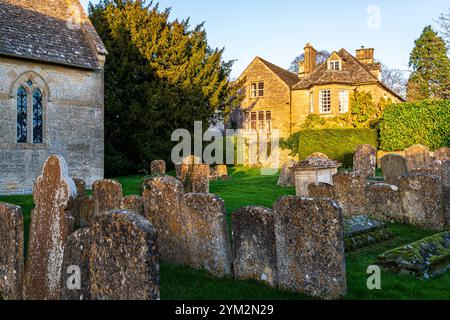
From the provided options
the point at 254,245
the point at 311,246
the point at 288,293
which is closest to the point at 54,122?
the point at 254,245

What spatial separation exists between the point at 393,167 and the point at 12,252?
12200 mm

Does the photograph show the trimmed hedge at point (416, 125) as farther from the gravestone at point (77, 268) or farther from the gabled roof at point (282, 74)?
the gravestone at point (77, 268)

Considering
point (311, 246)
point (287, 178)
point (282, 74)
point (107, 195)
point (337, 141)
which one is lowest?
point (311, 246)

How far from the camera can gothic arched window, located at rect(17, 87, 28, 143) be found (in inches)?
717

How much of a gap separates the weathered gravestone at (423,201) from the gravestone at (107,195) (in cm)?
674

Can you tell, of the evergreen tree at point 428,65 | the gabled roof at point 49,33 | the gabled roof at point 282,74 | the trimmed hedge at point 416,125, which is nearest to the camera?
the gabled roof at point 49,33

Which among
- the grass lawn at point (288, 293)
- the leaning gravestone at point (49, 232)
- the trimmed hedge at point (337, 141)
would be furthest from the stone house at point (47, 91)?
the trimmed hedge at point (337, 141)

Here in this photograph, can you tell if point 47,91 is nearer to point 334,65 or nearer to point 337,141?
point 337,141

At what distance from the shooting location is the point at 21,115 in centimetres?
1834

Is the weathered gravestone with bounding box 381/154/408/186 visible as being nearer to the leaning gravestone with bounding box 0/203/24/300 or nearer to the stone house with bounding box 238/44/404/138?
the leaning gravestone with bounding box 0/203/24/300

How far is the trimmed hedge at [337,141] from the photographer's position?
94.5 feet

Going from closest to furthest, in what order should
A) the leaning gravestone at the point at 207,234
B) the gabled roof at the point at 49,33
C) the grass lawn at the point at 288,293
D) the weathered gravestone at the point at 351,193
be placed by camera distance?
the grass lawn at the point at 288,293 → the leaning gravestone at the point at 207,234 → the weathered gravestone at the point at 351,193 → the gabled roof at the point at 49,33

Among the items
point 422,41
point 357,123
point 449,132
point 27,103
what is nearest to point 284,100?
point 357,123

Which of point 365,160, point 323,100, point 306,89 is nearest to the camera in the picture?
point 365,160
